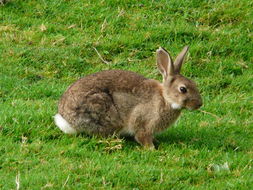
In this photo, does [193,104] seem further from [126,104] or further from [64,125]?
[64,125]

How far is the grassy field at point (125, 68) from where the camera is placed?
674 centimetres

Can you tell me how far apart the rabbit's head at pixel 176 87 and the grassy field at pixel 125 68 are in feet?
1.61

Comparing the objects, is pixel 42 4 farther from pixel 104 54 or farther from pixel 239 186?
pixel 239 186

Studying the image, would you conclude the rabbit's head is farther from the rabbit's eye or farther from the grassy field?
the grassy field

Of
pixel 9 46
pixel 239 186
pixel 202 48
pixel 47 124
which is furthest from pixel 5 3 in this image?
pixel 239 186

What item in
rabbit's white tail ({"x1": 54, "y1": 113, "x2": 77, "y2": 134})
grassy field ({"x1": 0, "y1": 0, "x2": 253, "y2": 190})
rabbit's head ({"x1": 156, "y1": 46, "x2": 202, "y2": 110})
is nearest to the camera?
grassy field ({"x1": 0, "y1": 0, "x2": 253, "y2": 190})

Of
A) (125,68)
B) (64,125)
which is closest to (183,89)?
(64,125)

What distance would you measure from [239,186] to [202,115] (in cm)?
242

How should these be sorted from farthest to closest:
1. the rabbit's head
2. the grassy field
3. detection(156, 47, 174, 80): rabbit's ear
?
detection(156, 47, 174, 80): rabbit's ear, the rabbit's head, the grassy field

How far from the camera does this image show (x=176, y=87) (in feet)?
25.8

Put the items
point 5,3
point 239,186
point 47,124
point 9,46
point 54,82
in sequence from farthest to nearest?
point 5,3
point 9,46
point 54,82
point 47,124
point 239,186

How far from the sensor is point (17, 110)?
26.7 ft

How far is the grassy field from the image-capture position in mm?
6738

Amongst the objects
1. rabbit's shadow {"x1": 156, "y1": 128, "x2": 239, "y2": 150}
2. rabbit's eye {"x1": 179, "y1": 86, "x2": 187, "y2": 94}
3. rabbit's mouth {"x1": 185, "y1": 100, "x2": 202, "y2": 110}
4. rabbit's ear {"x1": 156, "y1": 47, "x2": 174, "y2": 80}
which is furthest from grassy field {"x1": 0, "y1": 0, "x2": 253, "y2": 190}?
rabbit's ear {"x1": 156, "y1": 47, "x2": 174, "y2": 80}
